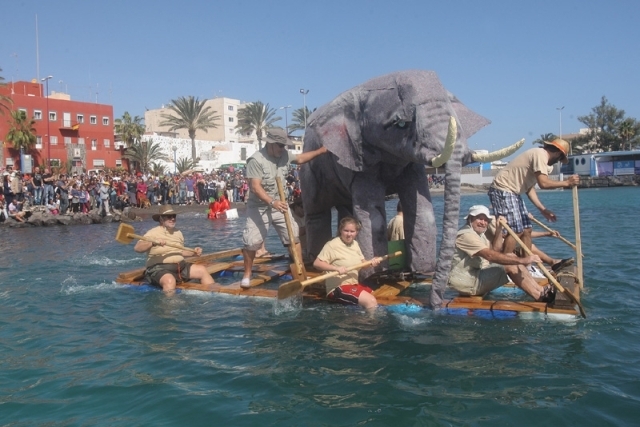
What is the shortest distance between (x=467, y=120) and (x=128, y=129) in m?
54.3

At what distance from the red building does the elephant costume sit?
42487 mm

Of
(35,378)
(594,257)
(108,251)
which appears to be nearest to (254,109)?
(108,251)

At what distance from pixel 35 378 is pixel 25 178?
20802mm

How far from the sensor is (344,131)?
7.57 metres

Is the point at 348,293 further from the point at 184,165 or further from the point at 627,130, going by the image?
the point at 627,130

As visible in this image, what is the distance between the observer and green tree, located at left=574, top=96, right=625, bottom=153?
231 ft

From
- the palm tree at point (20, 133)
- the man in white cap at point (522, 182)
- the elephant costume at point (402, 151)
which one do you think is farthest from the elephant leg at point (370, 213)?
the palm tree at point (20, 133)

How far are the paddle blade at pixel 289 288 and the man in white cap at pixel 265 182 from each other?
1.32 m

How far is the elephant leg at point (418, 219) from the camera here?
7730 mm

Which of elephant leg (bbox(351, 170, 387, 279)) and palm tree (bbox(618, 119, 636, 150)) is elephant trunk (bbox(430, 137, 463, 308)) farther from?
palm tree (bbox(618, 119, 636, 150))

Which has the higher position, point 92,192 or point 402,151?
point 402,151

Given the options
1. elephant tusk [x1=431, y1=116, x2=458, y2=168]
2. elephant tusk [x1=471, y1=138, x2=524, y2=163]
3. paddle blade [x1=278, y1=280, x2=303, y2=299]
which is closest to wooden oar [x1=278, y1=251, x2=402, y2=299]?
paddle blade [x1=278, y1=280, x2=303, y2=299]

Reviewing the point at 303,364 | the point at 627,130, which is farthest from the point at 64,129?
the point at 627,130

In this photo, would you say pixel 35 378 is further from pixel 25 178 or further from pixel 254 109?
pixel 254 109
